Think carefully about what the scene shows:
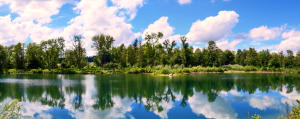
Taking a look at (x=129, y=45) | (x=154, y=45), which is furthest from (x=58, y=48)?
(x=154, y=45)

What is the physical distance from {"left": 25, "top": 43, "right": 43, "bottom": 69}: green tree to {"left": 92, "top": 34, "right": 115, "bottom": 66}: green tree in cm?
1816

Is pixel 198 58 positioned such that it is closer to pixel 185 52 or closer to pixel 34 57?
pixel 185 52

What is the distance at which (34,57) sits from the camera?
2731 inches

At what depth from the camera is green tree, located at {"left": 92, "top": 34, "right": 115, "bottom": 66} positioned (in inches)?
2749

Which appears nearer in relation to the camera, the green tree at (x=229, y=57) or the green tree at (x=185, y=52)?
the green tree at (x=185, y=52)

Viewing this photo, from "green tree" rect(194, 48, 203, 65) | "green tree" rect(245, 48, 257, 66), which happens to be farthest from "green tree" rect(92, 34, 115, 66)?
"green tree" rect(245, 48, 257, 66)

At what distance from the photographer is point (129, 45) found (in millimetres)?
83312

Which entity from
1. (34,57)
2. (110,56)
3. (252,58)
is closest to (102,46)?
(110,56)

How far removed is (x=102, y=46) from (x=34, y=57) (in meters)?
22.7

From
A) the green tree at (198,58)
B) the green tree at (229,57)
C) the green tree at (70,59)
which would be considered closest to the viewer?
the green tree at (70,59)

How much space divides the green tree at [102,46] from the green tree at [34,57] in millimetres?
18164

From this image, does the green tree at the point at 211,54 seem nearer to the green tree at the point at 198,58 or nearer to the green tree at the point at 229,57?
the green tree at the point at 198,58

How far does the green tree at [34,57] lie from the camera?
6912 centimetres

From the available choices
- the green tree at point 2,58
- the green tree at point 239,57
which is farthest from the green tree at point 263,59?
the green tree at point 2,58
